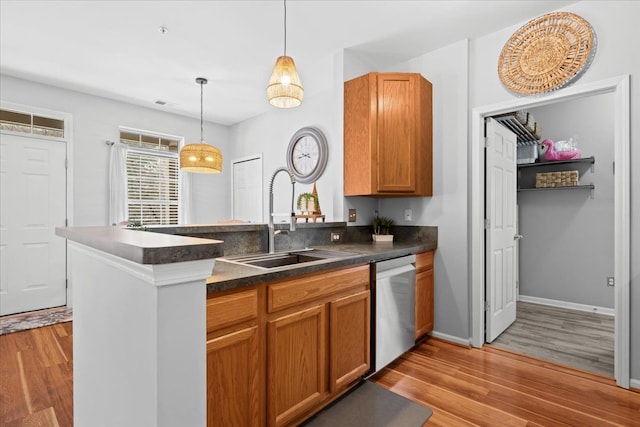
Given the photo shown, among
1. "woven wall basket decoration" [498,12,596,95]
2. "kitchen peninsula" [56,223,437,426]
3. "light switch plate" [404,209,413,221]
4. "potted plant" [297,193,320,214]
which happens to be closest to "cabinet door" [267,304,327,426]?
"kitchen peninsula" [56,223,437,426]

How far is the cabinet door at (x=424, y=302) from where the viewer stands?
271 cm

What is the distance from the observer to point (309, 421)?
176 cm

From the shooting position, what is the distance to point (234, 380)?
53.7 inches

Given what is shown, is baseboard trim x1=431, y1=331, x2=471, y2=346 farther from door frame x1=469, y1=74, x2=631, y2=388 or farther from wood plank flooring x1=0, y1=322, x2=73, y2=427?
wood plank flooring x1=0, y1=322, x2=73, y2=427

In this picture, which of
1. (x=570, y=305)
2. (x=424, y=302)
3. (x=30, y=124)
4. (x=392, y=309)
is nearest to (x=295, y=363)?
(x=392, y=309)

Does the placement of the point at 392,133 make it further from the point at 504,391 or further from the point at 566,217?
the point at 566,217

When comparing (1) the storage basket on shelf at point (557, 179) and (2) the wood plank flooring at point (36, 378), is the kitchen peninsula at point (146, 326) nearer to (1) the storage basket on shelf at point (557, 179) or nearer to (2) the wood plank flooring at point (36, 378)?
(2) the wood plank flooring at point (36, 378)

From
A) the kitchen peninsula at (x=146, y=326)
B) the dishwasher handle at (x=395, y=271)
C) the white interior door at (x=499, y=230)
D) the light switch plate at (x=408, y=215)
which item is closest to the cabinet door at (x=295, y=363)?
the kitchen peninsula at (x=146, y=326)

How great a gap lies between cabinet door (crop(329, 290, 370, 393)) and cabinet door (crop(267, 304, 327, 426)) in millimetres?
75

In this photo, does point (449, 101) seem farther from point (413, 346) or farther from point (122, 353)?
point (122, 353)

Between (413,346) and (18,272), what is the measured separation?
432 centimetres

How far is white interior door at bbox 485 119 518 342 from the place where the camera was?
2.84 meters

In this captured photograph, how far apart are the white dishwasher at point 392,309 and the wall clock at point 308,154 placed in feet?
6.53

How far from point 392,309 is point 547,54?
88.7 inches
